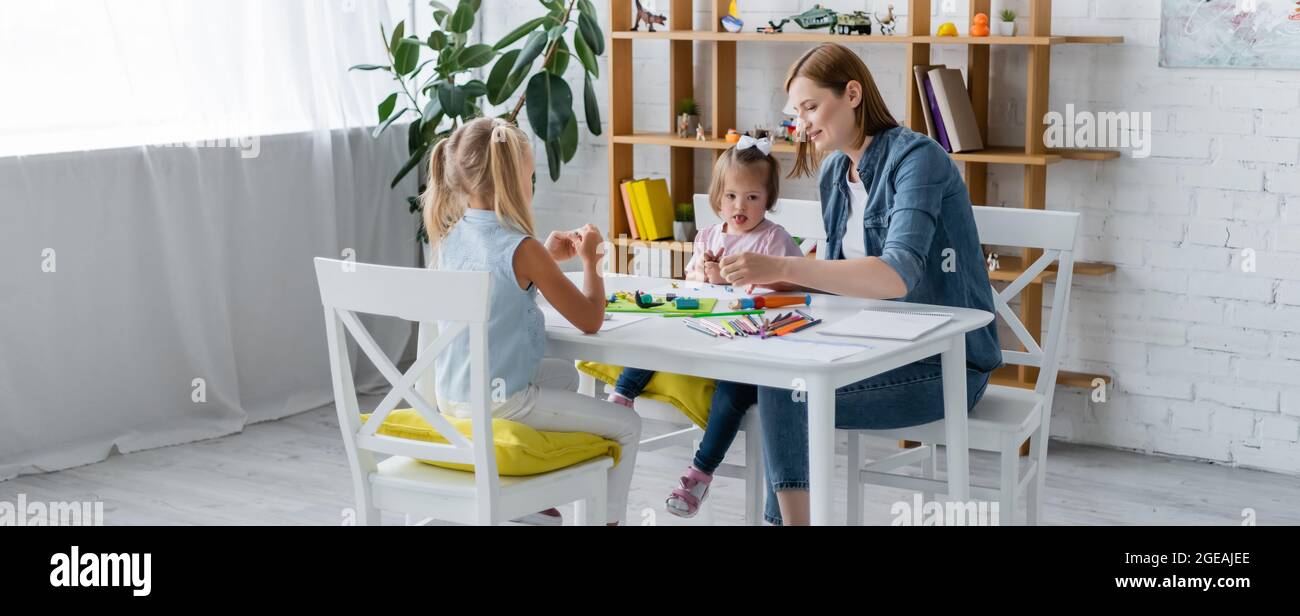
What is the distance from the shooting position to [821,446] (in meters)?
2.17

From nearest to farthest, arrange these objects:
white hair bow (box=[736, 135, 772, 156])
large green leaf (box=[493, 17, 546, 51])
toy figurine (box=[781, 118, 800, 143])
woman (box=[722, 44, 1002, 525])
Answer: woman (box=[722, 44, 1002, 525]) → white hair bow (box=[736, 135, 772, 156]) → toy figurine (box=[781, 118, 800, 143]) → large green leaf (box=[493, 17, 546, 51])

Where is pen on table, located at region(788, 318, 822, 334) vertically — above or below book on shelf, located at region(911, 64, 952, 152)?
below

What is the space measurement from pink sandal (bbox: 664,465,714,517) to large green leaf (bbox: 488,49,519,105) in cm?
193

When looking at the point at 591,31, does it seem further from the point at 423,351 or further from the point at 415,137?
the point at 423,351

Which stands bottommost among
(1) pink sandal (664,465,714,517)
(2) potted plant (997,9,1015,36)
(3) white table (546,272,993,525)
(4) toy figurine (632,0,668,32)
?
(1) pink sandal (664,465,714,517)

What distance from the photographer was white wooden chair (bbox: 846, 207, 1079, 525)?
8.42 feet

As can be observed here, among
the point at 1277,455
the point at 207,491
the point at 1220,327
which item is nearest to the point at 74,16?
the point at 207,491

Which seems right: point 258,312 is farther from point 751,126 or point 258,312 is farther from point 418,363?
point 418,363

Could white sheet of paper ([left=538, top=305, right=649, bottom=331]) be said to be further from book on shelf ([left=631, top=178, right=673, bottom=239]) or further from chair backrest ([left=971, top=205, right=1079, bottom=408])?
book on shelf ([left=631, top=178, right=673, bottom=239])

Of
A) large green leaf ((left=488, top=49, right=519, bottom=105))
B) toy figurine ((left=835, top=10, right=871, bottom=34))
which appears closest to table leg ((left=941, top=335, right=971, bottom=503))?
toy figurine ((left=835, top=10, right=871, bottom=34))

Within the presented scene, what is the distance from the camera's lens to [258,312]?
4.30 m
